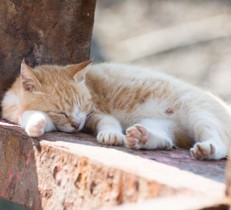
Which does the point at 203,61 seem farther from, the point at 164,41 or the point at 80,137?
the point at 80,137

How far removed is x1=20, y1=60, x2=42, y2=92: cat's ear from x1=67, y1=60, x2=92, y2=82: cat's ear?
0.68ft

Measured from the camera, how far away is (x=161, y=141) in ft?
11.4

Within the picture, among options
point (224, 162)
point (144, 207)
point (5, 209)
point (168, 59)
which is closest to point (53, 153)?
point (224, 162)

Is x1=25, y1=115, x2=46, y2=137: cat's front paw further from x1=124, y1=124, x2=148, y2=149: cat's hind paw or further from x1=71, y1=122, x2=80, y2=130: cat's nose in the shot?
x1=124, y1=124, x2=148, y2=149: cat's hind paw

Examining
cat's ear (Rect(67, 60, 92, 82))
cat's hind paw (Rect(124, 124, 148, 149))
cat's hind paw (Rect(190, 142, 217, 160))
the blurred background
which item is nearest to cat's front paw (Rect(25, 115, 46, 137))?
cat's hind paw (Rect(124, 124, 148, 149))

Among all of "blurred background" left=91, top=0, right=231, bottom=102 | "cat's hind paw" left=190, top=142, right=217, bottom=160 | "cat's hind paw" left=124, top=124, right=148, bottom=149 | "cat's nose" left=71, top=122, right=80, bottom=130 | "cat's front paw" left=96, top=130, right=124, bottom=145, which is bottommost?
"blurred background" left=91, top=0, right=231, bottom=102

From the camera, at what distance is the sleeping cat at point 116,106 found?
3.52 meters

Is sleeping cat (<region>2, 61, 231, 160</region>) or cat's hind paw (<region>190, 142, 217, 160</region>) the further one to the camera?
sleeping cat (<region>2, 61, 231, 160</region>)

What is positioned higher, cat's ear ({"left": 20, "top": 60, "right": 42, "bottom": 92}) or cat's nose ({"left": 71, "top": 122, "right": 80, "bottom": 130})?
cat's ear ({"left": 20, "top": 60, "right": 42, "bottom": 92})

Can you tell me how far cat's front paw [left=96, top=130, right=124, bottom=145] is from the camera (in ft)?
11.2

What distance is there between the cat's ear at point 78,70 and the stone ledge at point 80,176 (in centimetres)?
38

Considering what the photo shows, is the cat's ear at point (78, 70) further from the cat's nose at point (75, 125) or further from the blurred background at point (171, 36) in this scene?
the blurred background at point (171, 36)

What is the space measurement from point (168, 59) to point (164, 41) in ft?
1.13

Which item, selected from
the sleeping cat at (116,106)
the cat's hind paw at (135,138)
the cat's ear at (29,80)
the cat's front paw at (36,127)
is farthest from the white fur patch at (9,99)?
the cat's hind paw at (135,138)
